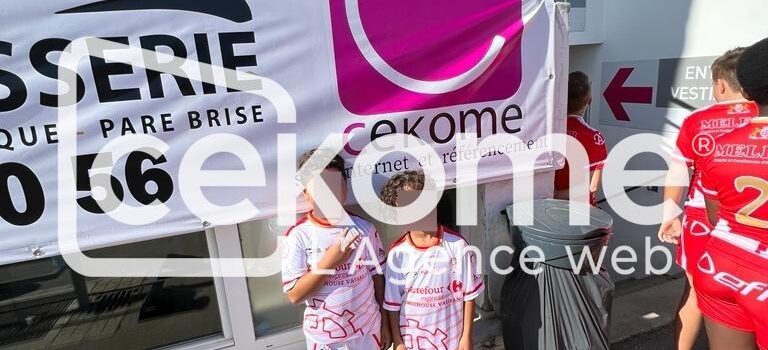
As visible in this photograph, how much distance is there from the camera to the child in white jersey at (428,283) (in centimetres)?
181

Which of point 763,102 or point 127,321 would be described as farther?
point 127,321

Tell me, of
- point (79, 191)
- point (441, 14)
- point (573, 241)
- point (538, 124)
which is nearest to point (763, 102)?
point (573, 241)

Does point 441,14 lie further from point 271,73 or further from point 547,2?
point 271,73

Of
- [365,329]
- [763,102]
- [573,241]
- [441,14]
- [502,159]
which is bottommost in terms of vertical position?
[365,329]

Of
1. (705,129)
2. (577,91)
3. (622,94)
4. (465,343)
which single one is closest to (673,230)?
(705,129)

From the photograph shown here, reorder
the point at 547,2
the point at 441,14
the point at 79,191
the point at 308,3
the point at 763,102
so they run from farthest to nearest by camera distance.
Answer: the point at 547,2
the point at 441,14
the point at 308,3
the point at 79,191
the point at 763,102

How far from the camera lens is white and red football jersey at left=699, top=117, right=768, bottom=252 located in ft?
4.82

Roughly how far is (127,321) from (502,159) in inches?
85.6

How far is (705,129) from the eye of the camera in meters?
1.98

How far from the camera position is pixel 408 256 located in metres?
1.84

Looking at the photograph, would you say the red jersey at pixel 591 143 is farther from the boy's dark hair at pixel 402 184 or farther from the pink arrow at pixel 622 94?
the pink arrow at pixel 622 94

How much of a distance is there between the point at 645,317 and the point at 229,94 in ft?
9.53

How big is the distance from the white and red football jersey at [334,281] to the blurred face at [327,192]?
42 millimetres

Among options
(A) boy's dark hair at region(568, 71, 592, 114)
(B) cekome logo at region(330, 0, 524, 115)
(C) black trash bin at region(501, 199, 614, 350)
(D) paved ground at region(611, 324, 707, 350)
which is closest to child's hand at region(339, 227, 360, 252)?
(B) cekome logo at region(330, 0, 524, 115)
